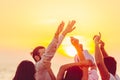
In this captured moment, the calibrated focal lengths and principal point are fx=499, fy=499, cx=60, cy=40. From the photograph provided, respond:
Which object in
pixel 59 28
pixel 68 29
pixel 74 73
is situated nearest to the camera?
pixel 74 73

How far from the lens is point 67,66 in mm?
9062

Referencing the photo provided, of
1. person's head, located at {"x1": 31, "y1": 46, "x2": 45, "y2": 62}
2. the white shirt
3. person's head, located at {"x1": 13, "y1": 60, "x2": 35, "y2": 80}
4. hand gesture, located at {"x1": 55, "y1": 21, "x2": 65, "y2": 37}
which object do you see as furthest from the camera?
person's head, located at {"x1": 31, "y1": 46, "x2": 45, "y2": 62}

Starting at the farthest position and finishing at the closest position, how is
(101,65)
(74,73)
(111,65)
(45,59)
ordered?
(111,65), (45,59), (101,65), (74,73)

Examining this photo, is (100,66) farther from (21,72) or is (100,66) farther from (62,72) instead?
(21,72)

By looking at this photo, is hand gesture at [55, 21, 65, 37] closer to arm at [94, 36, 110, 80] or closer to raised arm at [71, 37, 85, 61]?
raised arm at [71, 37, 85, 61]

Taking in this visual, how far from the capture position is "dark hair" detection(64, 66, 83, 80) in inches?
355

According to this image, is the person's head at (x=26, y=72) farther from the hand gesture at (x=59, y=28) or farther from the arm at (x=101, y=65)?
the arm at (x=101, y=65)

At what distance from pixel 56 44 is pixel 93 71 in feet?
3.23

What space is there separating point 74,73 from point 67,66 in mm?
180

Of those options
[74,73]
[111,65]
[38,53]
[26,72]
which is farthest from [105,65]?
[26,72]

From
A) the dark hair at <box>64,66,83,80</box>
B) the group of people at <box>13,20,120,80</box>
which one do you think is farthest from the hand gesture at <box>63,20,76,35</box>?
Result: the dark hair at <box>64,66,83,80</box>

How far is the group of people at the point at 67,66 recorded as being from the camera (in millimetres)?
8852

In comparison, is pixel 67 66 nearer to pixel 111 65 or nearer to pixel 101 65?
pixel 101 65

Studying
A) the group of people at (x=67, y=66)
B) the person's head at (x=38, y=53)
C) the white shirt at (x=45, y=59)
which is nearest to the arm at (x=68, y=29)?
the group of people at (x=67, y=66)
